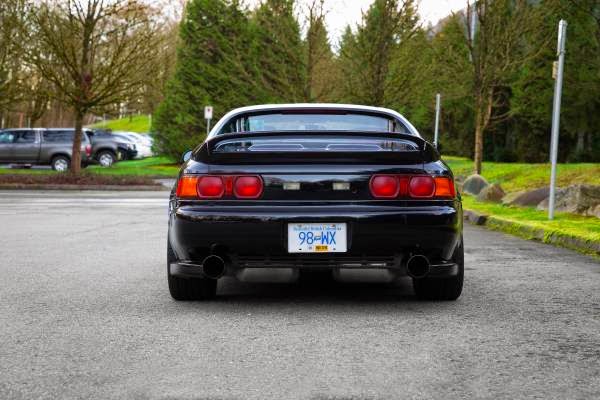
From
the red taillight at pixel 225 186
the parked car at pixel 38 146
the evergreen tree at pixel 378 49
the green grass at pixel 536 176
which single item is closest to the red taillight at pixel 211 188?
the red taillight at pixel 225 186

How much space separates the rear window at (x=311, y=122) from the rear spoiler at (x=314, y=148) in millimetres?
725

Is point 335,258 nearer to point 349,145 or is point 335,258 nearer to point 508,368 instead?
point 349,145

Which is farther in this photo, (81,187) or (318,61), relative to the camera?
(318,61)

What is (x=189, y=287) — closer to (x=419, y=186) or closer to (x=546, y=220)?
→ (x=419, y=186)

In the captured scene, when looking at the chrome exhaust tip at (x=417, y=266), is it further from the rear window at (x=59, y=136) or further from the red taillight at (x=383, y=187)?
the rear window at (x=59, y=136)

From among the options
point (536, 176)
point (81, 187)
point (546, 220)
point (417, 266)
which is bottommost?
point (81, 187)

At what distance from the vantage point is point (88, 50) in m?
24.8

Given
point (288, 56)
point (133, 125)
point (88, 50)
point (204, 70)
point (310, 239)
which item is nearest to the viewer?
point (310, 239)

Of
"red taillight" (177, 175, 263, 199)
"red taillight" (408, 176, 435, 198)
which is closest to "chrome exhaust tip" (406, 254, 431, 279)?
"red taillight" (408, 176, 435, 198)

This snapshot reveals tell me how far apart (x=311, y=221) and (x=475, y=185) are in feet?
46.5

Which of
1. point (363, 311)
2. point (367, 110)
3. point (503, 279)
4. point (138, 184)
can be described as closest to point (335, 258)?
point (363, 311)

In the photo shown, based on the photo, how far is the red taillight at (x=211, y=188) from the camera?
17.3ft

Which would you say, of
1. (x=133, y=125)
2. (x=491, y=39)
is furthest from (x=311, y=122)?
(x=133, y=125)

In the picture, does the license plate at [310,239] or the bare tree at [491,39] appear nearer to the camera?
the license plate at [310,239]
